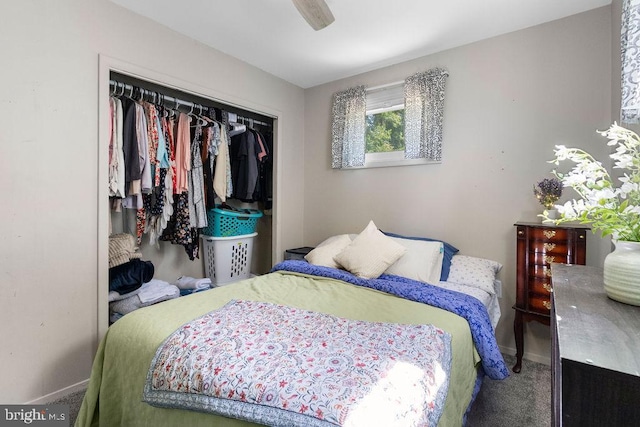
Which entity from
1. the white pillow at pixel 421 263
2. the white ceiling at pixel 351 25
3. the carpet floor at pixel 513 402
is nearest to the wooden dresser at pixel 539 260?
the carpet floor at pixel 513 402

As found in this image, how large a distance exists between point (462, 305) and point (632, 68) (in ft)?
3.72

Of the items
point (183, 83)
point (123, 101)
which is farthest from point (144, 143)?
point (183, 83)

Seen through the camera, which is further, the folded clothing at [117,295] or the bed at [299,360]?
the folded clothing at [117,295]

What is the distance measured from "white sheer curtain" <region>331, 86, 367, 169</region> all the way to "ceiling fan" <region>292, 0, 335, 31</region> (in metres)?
1.18

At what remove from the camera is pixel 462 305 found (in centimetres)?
150

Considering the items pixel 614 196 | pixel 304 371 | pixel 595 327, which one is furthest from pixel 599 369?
pixel 304 371

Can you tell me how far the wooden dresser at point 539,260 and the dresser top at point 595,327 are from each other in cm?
85

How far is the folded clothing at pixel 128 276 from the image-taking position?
6.91 ft

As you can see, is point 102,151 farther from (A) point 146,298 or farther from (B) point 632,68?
(B) point 632,68

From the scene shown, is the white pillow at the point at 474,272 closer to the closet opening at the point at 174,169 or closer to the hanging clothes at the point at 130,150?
the closet opening at the point at 174,169

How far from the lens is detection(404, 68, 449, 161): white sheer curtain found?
2.52 meters

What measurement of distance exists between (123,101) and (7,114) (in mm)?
755

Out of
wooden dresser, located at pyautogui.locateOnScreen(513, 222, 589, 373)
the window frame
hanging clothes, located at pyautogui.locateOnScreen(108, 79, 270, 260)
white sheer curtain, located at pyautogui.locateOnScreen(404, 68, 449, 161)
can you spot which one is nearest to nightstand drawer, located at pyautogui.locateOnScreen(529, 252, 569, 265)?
wooden dresser, located at pyautogui.locateOnScreen(513, 222, 589, 373)

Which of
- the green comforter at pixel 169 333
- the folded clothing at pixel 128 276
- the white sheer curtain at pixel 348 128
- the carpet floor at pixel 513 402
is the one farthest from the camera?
the white sheer curtain at pixel 348 128
